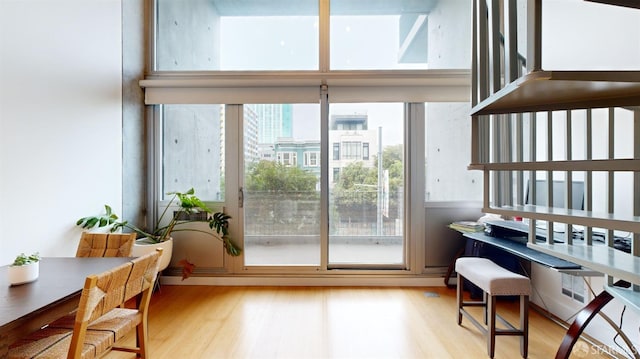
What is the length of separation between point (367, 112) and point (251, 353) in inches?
103

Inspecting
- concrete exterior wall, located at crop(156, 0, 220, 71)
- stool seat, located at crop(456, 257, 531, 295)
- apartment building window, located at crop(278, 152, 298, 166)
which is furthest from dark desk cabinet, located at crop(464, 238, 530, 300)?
concrete exterior wall, located at crop(156, 0, 220, 71)

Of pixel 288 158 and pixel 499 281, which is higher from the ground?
pixel 288 158

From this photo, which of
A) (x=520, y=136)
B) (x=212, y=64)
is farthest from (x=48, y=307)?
(x=212, y=64)

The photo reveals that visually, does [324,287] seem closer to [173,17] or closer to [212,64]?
[212,64]

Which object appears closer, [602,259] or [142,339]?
[602,259]

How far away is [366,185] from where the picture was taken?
130 inches

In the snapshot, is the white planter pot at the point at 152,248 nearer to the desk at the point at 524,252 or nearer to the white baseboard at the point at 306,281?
the white baseboard at the point at 306,281

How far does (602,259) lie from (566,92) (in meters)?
0.76

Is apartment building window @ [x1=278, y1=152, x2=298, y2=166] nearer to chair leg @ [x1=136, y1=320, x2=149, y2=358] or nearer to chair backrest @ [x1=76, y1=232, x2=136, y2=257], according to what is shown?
chair backrest @ [x1=76, y1=232, x2=136, y2=257]

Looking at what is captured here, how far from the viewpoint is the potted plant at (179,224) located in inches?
106

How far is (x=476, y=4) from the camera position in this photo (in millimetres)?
1629

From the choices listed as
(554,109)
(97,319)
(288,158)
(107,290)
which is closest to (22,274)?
(97,319)

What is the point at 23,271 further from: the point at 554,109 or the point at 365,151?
the point at 365,151

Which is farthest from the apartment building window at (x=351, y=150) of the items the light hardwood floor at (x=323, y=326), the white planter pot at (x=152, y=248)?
the white planter pot at (x=152, y=248)
